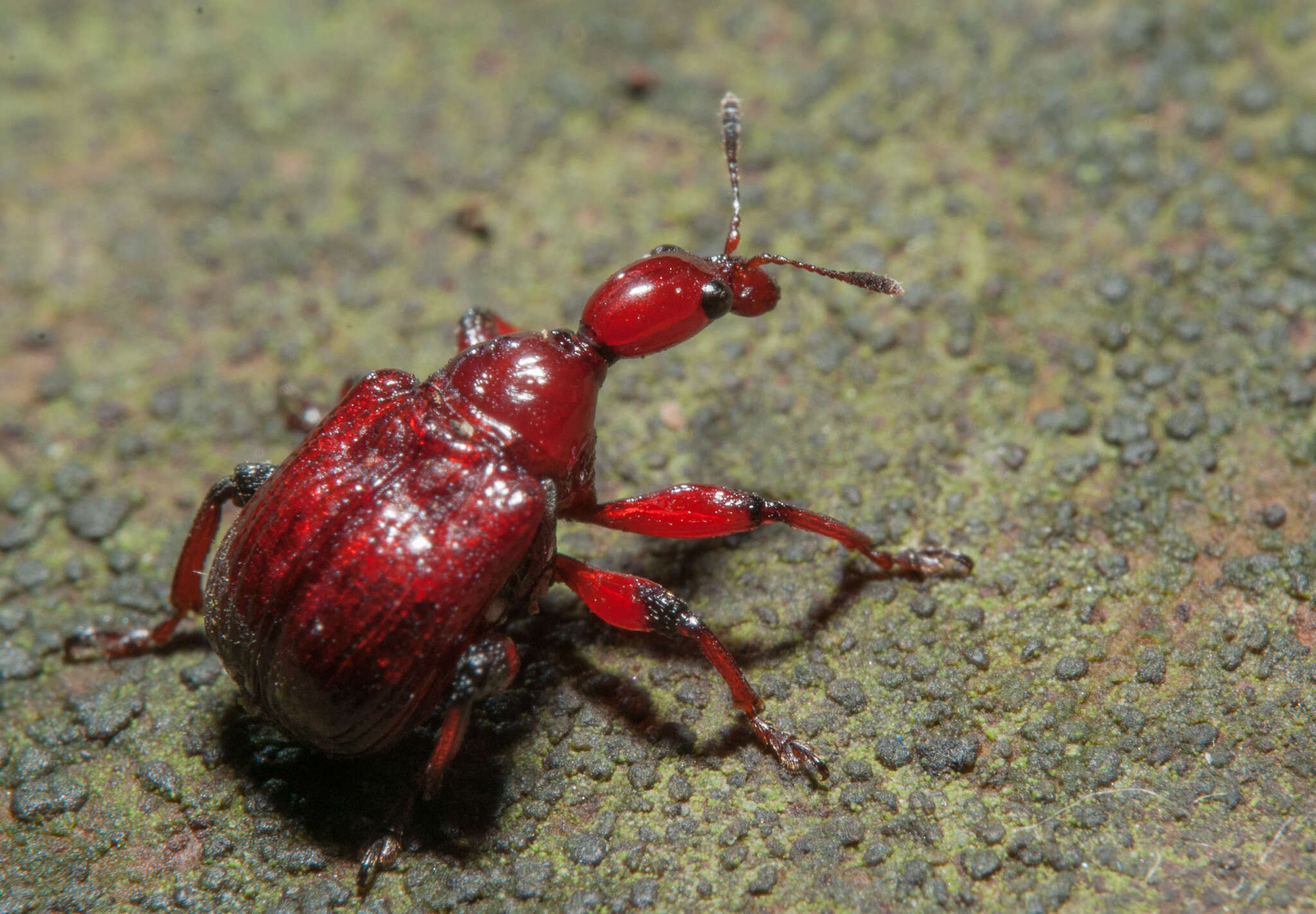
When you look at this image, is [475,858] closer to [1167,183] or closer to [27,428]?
[27,428]

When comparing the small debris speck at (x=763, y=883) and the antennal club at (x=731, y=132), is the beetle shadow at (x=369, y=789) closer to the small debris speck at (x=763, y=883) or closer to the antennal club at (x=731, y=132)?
the small debris speck at (x=763, y=883)

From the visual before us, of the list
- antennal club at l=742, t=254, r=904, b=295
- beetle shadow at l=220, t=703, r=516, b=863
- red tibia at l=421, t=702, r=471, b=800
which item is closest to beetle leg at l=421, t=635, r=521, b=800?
red tibia at l=421, t=702, r=471, b=800

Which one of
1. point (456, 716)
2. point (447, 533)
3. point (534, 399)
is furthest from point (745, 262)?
point (456, 716)

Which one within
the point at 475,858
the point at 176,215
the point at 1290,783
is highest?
the point at 176,215

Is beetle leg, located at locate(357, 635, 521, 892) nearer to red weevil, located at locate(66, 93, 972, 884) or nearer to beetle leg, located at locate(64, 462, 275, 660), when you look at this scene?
red weevil, located at locate(66, 93, 972, 884)

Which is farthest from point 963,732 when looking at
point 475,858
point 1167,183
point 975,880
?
point 1167,183

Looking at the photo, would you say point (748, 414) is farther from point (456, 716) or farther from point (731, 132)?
point (456, 716)

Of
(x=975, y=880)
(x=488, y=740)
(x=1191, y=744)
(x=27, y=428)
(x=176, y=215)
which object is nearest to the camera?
(x=975, y=880)
